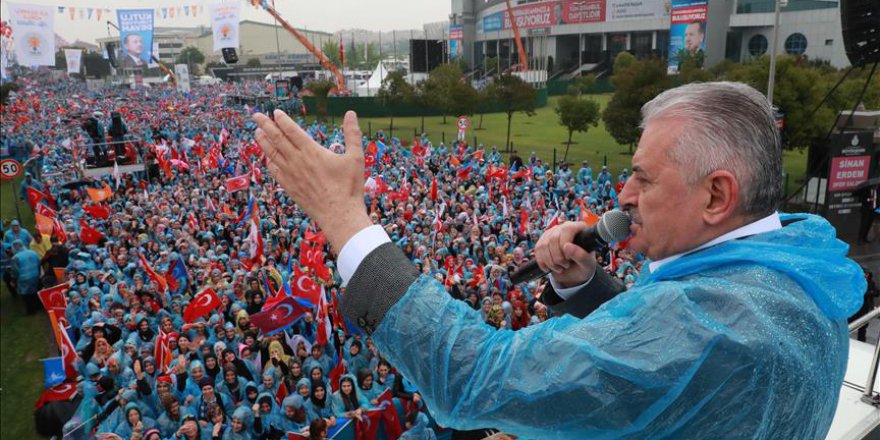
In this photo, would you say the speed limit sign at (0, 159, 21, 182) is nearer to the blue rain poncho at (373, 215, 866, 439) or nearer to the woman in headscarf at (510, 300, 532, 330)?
the woman in headscarf at (510, 300, 532, 330)

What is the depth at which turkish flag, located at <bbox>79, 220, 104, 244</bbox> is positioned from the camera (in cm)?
1294

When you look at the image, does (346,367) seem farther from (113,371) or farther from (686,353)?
(686,353)

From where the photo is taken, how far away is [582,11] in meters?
64.5

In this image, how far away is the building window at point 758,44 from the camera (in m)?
52.2

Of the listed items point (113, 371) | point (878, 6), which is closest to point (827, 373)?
point (113, 371)

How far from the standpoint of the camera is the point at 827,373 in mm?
1278

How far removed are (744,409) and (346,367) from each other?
699 centimetres

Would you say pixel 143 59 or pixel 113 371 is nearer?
pixel 113 371

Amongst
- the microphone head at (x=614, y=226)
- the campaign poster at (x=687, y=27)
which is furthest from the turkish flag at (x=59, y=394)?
the campaign poster at (x=687, y=27)

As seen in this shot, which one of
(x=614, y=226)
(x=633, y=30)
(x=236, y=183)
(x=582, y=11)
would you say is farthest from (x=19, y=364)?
(x=582, y=11)

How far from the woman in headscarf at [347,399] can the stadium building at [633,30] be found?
48.3 meters

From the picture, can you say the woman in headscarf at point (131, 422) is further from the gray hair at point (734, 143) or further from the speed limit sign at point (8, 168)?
the speed limit sign at point (8, 168)

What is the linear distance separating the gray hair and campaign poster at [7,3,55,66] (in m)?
32.6

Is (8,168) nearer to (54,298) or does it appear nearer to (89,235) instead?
(89,235)
